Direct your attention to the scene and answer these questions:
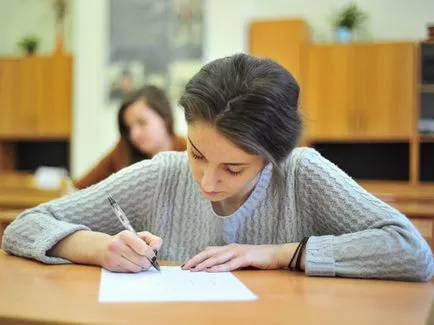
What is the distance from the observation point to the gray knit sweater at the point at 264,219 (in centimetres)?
130

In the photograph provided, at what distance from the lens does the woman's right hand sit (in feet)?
4.11

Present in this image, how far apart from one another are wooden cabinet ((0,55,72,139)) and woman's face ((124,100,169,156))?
10.2ft

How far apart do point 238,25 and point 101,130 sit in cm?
162

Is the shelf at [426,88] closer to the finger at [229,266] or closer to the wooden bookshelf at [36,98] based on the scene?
the wooden bookshelf at [36,98]

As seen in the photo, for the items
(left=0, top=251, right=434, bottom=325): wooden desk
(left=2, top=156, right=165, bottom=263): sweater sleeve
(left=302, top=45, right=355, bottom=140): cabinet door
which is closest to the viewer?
(left=0, top=251, right=434, bottom=325): wooden desk

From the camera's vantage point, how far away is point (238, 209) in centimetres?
149

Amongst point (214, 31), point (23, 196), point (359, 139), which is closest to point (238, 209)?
point (23, 196)

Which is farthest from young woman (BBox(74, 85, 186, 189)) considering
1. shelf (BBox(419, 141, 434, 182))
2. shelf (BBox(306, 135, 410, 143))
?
shelf (BBox(419, 141, 434, 182))

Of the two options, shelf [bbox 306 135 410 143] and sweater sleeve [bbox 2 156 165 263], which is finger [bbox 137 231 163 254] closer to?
sweater sleeve [bbox 2 156 165 263]

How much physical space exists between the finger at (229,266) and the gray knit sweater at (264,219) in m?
0.14

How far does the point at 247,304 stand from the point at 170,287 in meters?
0.18

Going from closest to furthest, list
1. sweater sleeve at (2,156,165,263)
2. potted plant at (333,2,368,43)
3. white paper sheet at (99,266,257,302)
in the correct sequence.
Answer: white paper sheet at (99,266,257,302), sweater sleeve at (2,156,165,263), potted plant at (333,2,368,43)

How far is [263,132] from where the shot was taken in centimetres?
127

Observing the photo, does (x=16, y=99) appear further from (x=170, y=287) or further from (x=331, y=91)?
(x=170, y=287)
